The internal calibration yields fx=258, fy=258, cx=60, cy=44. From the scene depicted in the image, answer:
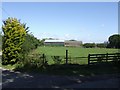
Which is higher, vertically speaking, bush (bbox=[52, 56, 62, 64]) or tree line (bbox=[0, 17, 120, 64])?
tree line (bbox=[0, 17, 120, 64])

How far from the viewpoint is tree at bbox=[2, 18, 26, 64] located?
21.6 meters

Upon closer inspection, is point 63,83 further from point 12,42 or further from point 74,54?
point 74,54

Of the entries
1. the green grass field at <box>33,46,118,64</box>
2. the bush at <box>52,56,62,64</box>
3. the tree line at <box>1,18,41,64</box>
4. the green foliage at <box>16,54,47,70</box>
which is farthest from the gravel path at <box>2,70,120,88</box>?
the green grass field at <box>33,46,118,64</box>

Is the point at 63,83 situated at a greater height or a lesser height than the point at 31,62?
lesser

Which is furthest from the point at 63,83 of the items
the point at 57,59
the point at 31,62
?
the point at 57,59

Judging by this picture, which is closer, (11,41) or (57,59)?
(57,59)

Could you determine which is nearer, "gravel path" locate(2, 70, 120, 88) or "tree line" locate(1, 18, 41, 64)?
"gravel path" locate(2, 70, 120, 88)

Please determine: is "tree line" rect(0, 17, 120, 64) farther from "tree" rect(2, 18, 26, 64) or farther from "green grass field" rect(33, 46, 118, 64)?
"green grass field" rect(33, 46, 118, 64)

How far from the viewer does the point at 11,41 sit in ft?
71.8

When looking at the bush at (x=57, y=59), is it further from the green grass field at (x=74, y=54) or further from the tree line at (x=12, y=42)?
the tree line at (x=12, y=42)

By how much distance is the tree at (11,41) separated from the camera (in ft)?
70.9

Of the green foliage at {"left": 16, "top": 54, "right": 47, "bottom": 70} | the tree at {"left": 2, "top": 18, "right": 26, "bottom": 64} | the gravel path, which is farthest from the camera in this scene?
the tree at {"left": 2, "top": 18, "right": 26, "bottom": 64}

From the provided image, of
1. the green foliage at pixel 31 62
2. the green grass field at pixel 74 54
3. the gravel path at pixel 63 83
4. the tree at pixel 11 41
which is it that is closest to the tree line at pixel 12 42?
the tree at pixel 11 41

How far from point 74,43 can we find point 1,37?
17724 cm
